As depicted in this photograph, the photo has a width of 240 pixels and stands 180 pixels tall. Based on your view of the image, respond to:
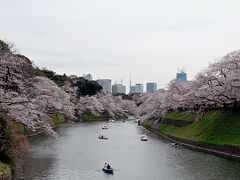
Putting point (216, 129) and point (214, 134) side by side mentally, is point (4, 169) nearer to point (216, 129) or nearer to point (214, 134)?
point (214, 134)

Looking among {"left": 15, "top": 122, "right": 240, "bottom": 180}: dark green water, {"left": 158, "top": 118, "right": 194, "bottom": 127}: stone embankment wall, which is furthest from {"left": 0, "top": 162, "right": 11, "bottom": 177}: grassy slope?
{"left": 158, "top": 118, "right": 194, "bottom": 127}: stone embankment wall

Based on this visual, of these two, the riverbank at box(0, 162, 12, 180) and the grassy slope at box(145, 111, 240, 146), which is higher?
the grassy slope at box(145, 111, 240, 146)

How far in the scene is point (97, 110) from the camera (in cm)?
10669

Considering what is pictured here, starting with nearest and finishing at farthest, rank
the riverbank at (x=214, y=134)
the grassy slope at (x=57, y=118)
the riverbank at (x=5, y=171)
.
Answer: the riverbank at (x=5, y=171) → the riverbank at (x=214, y=134) → the grassy slope at (x=57, y=118)

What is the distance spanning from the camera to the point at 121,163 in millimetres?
34500

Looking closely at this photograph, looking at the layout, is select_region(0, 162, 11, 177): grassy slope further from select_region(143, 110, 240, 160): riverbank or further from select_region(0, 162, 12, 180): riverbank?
select_region(143, 110, 240, 160): riverbank

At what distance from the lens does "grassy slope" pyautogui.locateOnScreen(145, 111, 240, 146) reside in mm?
41019

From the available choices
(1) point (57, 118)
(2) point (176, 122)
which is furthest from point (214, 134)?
(1) point (57, 118)

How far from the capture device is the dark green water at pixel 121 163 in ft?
95.5

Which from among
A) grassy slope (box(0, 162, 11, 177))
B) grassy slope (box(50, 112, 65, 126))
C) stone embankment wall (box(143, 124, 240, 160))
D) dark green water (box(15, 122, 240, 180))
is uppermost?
grassy slope (box(50, 112, 65, 126))

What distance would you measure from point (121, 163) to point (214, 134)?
13228 mm

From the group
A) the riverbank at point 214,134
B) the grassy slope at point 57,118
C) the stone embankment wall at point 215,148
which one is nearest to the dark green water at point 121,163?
the stone embankment wall at point 215,148

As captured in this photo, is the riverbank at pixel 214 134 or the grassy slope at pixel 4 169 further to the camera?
the riverbank at pixel 214 134

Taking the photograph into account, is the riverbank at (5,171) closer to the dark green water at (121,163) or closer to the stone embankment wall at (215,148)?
the dark green water at (121,163)
